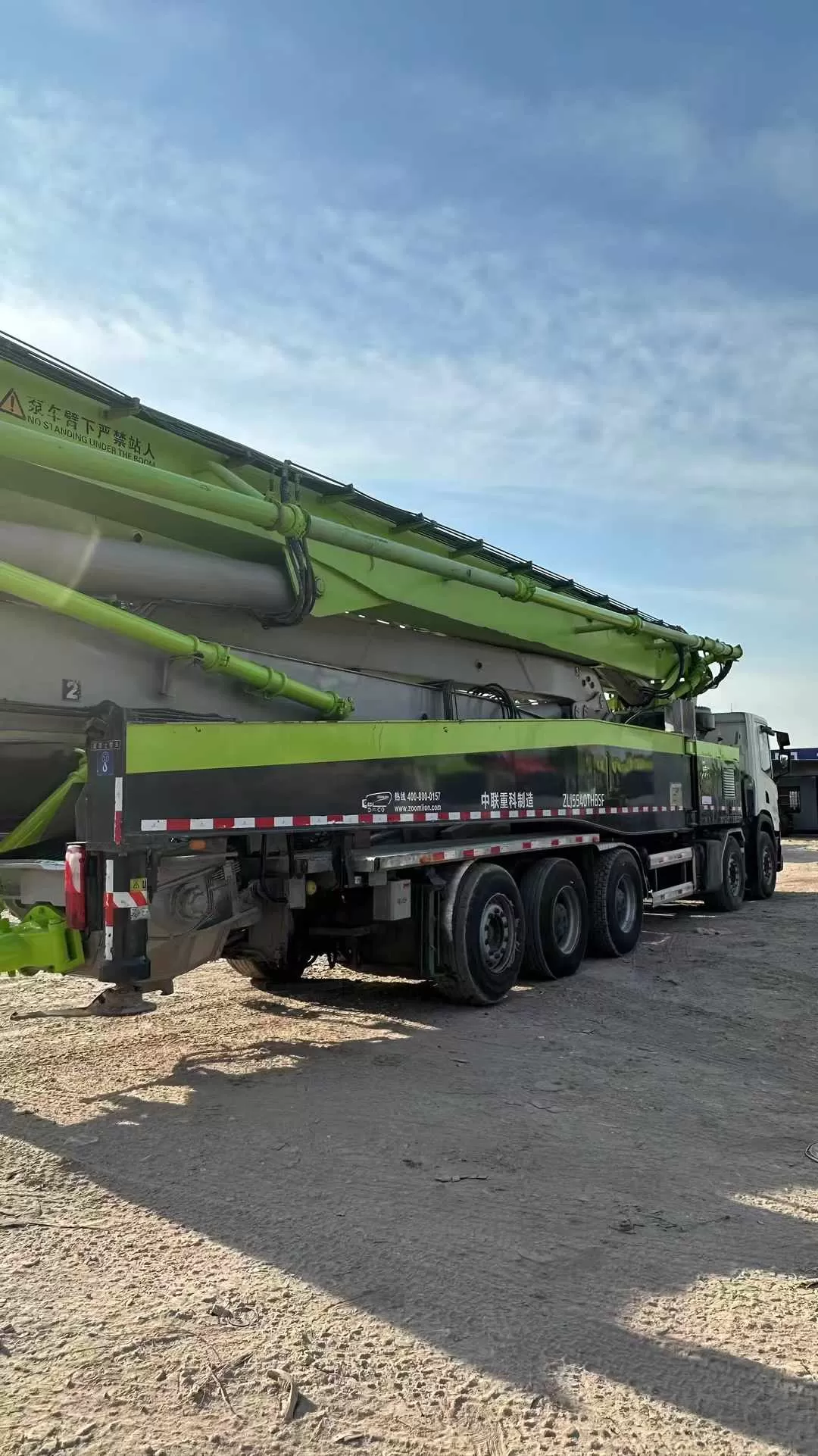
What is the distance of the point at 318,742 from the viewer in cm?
668

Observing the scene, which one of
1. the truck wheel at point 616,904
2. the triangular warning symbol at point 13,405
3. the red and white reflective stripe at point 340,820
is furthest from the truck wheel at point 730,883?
the triangular warning symbol at point 13,405

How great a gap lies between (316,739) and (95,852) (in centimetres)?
163

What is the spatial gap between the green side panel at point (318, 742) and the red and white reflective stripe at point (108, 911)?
56 centimetres

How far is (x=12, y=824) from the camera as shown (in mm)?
6957

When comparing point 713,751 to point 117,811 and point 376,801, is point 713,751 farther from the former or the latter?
point 117,811

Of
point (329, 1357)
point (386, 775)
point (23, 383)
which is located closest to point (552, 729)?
point (386, 775)

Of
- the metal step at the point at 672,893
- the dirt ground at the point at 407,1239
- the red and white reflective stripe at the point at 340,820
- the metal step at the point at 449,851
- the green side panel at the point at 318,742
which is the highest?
the green side panel at the point at 318,742

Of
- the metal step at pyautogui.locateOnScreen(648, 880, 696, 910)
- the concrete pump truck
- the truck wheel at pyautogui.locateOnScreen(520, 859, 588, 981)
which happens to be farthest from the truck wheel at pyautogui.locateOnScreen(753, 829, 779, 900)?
the truck wheel at pyautogui.locateOnScreen(520, 859, 588, 981)

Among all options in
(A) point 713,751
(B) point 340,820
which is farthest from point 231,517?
(A) point 713,751

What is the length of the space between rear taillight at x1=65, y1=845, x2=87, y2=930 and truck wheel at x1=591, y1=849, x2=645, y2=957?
5.88m

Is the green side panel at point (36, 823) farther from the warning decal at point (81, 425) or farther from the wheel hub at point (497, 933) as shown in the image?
the wheel hub at point (497, 933)

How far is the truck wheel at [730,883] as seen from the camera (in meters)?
14.6

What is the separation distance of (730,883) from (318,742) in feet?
32.8

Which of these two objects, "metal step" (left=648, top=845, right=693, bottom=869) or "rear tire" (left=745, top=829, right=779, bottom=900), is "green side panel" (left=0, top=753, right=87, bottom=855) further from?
"rear tire" (left=745, top=829, right=779, bottom=900)
